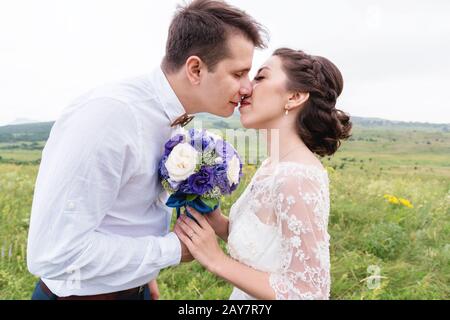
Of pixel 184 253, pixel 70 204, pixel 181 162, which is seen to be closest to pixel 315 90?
pixel 181 162

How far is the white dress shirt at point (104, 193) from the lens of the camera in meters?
2.12

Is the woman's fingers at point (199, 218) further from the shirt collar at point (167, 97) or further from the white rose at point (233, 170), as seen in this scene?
the shirt collar at point (167, 97)

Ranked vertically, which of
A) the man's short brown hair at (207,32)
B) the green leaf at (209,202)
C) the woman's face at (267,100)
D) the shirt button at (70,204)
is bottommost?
the green leaf at (209,202)

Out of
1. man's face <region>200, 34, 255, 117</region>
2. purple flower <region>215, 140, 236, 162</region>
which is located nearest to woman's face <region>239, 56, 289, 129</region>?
man's face <region>200, 34, 255, 117</region>

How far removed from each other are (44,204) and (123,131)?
1.66 feet

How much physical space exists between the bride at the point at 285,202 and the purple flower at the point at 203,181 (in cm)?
22

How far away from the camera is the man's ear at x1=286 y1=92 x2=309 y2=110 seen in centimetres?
291

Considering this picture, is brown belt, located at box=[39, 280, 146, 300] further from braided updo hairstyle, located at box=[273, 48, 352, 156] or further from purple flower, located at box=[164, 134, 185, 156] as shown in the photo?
braided updo hairstyle, located at box=[273, 48, 352, 156]

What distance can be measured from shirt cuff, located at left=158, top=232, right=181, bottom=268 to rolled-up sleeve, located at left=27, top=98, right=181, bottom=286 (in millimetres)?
187

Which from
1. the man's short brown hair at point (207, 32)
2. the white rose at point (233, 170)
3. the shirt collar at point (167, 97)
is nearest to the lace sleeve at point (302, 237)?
the white rose at point (233, 170)

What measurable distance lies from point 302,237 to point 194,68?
3.79 ft
